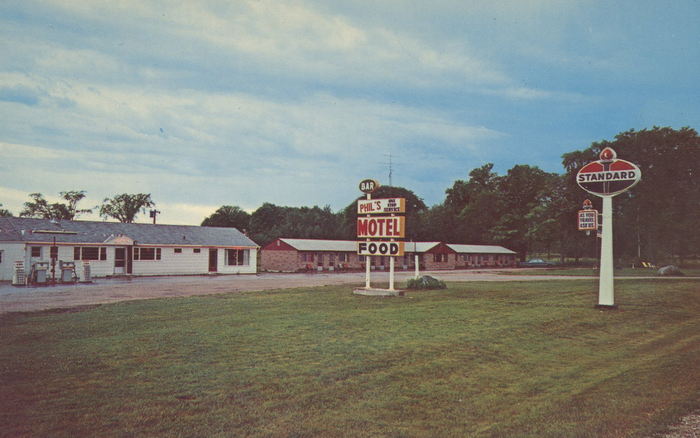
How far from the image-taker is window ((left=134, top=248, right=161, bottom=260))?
4159cm

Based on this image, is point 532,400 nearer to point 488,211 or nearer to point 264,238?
point 264,238

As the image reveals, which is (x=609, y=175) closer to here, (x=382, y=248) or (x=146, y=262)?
(x=382, y=248)

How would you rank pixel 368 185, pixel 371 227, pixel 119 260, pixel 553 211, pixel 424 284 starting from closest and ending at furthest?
pixel 371 227 < pixel 368 185 < pixel 424 284 < pixel 119 260 < pixel 553 211

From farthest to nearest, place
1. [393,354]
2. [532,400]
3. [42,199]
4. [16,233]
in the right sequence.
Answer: [42,199] → [16,233] → [393,354] → [532,400]

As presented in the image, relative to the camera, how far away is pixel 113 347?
396 inches

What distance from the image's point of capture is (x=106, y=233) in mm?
42031

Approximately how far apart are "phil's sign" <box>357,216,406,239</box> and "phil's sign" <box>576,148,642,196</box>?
26.7 feet

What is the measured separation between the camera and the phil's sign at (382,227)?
23.6 meters

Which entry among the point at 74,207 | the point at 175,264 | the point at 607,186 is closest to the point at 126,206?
the point at 74,207

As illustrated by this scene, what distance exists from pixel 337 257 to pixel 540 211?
126ft

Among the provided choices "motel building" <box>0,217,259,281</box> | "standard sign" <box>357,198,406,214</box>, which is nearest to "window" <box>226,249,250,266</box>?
"motel building" <box>0,217,259,281</box>

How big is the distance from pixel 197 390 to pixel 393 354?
13.2 ft

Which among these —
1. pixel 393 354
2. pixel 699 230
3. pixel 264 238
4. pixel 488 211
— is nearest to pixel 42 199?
pixel 264 238

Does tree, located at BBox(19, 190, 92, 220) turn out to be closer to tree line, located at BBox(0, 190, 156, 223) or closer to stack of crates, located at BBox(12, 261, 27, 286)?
tree line, located at BBox(0, 190, 156, 223)
